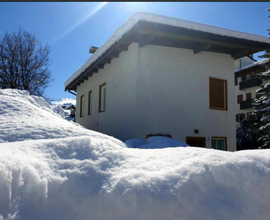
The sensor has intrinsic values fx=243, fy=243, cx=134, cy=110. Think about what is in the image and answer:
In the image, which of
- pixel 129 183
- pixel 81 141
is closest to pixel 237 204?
pixel 129 183

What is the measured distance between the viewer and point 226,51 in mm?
9164

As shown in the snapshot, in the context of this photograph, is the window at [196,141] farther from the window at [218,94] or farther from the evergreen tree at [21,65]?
the evergreen tree at [21,65]

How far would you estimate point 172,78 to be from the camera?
819 centimetres

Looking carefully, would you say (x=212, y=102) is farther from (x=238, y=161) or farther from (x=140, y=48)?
(x=238, y=161)

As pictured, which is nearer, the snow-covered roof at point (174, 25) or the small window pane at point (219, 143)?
the snow-covered roof at point (174, 25)

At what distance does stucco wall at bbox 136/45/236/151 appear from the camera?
772 centimetres

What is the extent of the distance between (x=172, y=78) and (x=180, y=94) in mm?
608

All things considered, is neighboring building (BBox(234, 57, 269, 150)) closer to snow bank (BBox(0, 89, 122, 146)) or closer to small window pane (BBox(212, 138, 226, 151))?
small window pane (BBox(212, 138, 226, 151))

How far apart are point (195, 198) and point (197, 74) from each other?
23.1 feet

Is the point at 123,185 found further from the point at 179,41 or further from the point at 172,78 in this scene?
the point at 179,41

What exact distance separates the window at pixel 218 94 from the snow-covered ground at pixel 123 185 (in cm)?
650

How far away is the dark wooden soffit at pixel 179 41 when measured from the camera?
6848mm

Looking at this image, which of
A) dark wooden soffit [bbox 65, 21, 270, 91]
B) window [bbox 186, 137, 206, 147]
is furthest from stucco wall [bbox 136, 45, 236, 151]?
dark wooden soffit [bbox 65, 21, 270, 91]

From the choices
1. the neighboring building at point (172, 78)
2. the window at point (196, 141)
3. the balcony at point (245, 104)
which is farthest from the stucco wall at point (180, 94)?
the balcony at point (245, 104)
